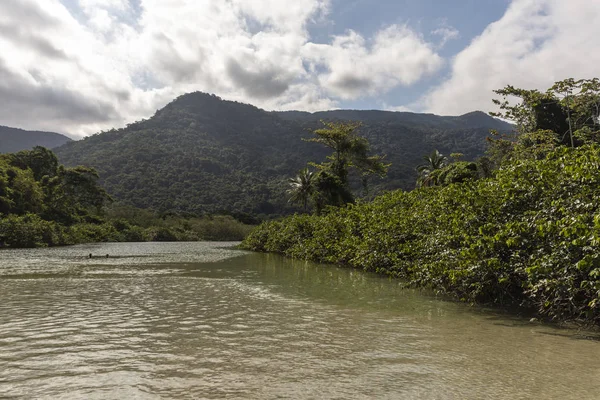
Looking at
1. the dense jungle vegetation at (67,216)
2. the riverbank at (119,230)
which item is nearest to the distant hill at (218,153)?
the riverbank at (119,230)

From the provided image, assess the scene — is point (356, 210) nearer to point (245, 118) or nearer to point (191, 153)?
point (191, 153)

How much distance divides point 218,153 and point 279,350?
140 m

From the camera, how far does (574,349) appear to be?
600 cm

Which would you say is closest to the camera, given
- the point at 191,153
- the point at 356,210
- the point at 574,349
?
the point at 574,349

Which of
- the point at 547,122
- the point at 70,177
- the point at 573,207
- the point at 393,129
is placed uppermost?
the point at 393,129

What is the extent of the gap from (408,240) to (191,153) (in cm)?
12817

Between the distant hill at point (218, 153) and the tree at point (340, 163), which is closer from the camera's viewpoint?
the tree at point (340, 163)

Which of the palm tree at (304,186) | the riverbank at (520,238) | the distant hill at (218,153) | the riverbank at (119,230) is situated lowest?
the riverbank at (119,230)

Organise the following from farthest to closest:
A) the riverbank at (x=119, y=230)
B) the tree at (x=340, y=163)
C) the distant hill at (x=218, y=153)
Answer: the distant hill at (x=218, y=153), the riverbank at (x=119, y=230), the tree at (x=340, y=163)

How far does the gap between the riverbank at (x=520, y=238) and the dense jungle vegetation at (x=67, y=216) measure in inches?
1667

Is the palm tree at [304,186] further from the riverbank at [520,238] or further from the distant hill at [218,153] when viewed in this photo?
the distant hill at [218,153]

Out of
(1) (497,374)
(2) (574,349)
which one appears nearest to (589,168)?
(2) (574,349)

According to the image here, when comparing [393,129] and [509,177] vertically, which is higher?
[393,129]

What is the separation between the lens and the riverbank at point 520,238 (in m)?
7.14
